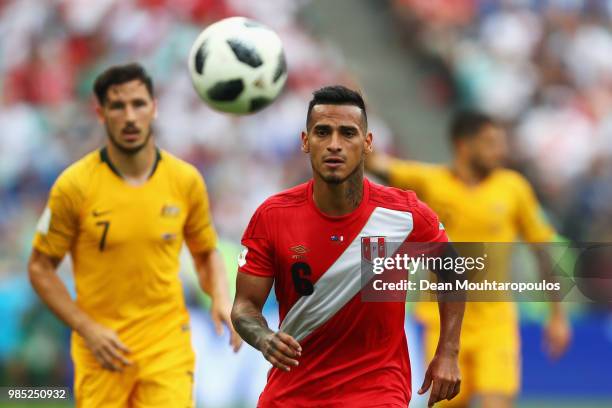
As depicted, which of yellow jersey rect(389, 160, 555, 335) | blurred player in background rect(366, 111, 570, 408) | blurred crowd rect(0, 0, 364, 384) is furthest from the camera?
blurred crowd rect(0, 0, 364, 384)

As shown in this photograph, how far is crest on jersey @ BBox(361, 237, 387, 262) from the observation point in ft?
17.3

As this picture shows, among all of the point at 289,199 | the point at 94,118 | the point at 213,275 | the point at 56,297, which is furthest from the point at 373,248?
the point at 94,118

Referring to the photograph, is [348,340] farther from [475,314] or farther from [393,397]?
[475,314]

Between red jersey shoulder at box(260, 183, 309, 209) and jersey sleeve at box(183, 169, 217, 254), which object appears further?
jersey sleeve at box(183, 169, 217, 254)

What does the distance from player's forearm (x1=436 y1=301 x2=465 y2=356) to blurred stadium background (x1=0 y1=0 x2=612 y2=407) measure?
6.09 meters

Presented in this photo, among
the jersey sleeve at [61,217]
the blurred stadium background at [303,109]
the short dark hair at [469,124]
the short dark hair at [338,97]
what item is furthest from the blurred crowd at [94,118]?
the short dark hair at [338,97]

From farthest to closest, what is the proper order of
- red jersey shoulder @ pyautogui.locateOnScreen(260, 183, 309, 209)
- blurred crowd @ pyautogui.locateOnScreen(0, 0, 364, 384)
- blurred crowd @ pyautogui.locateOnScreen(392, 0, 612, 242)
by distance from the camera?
blurred crowd @ pyautogui.locateOnScreen(392, 0, 612, 242), blurred crowd @ pyautogui.locateOnScreen(0, 0, 364, 384), red jersey shoulder @ pyautogui.locateOnScreen(260, 183, 309, 209)

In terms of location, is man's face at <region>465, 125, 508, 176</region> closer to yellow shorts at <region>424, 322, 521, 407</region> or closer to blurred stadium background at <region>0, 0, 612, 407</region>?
yellow shorts at <region>424, 322, 521, 407</region>

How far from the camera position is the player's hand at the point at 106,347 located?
6.43 m

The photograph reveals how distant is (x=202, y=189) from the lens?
277 inches

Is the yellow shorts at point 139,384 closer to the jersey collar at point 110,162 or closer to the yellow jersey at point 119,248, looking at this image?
the yellow jersey at point 119,248

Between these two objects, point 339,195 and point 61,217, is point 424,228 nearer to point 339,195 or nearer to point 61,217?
point 339,195

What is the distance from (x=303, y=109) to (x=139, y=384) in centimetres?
647

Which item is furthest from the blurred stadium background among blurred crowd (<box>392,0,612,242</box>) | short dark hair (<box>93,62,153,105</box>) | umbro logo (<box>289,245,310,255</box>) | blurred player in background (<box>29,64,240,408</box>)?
umbro logo (<box>289,245,310,255</box>)
